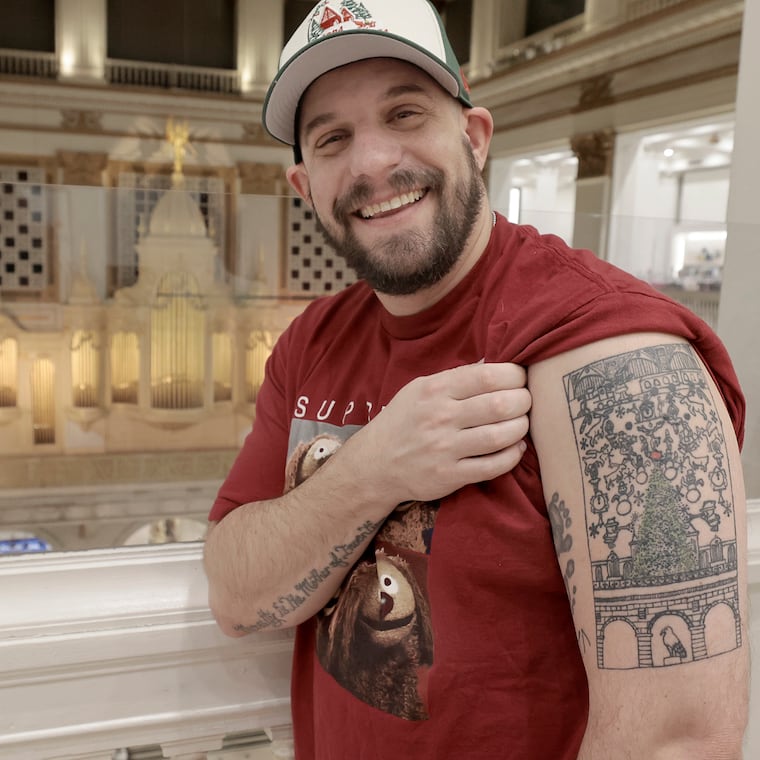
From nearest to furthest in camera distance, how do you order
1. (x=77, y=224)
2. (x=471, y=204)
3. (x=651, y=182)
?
(x=471, y=204)
(x=77, y=224)
(x=651, y=182)

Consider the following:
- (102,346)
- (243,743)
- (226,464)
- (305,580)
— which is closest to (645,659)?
(305,580)

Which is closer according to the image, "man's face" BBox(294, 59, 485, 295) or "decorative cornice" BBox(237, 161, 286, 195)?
"man's face" BBox(294, 59, 485, 295)

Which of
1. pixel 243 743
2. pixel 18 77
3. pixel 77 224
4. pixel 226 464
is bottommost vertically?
pixel 243 743

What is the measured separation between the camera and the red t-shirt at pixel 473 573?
0.65 metres

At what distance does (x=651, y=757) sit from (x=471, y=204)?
0.57 m

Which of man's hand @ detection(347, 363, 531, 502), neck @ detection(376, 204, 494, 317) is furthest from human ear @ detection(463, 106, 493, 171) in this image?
man's hand @ detection(347, 363, 531, 502)

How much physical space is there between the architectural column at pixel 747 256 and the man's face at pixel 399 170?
0.84 meters

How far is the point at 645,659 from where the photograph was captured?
1.97 ft

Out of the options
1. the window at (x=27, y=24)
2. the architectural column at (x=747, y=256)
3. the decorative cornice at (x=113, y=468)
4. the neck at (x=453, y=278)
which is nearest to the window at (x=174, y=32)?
the window at (x=27, y=24)

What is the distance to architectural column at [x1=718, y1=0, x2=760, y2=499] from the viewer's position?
4.54 feet

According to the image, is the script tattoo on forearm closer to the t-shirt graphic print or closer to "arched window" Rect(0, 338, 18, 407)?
the t-shirt graphic print

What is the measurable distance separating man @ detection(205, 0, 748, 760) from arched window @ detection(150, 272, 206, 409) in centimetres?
53

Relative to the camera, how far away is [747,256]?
1.40 m

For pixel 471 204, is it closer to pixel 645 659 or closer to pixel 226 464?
pixel 645 659
